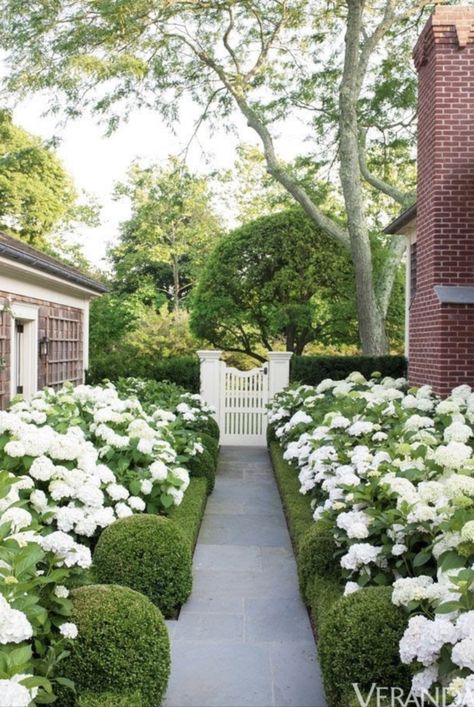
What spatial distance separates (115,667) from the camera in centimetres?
323

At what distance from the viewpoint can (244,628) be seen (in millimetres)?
4531

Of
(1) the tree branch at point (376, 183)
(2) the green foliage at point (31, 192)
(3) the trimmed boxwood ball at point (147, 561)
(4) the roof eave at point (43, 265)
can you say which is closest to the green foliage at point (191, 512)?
(3) the trimmed boxwood ball at point (147, 561)

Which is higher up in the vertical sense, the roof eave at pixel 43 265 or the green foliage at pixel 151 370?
the roof eave at pixel 43 265

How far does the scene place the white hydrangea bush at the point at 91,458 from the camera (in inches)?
175

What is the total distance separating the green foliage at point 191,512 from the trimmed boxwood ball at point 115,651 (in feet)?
5.87

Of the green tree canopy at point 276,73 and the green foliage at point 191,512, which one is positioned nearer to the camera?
the green foliage at point 191,512

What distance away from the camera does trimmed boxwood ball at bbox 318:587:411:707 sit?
123 inches

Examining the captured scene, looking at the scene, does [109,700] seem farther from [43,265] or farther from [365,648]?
[43,265]

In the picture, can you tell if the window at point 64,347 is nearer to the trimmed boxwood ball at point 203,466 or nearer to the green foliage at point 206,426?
the green foliage at point 206,426

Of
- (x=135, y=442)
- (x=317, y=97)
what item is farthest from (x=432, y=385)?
(x=317, y=97)

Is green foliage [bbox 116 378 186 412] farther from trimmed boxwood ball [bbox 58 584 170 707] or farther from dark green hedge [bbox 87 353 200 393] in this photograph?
trimmed boxwood ball [bbox 58 584 170 707]

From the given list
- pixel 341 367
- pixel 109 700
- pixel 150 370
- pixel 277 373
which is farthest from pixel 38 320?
pixel 109 700

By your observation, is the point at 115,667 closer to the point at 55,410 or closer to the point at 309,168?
the point at 55,410

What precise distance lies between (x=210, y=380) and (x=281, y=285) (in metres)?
4.80
